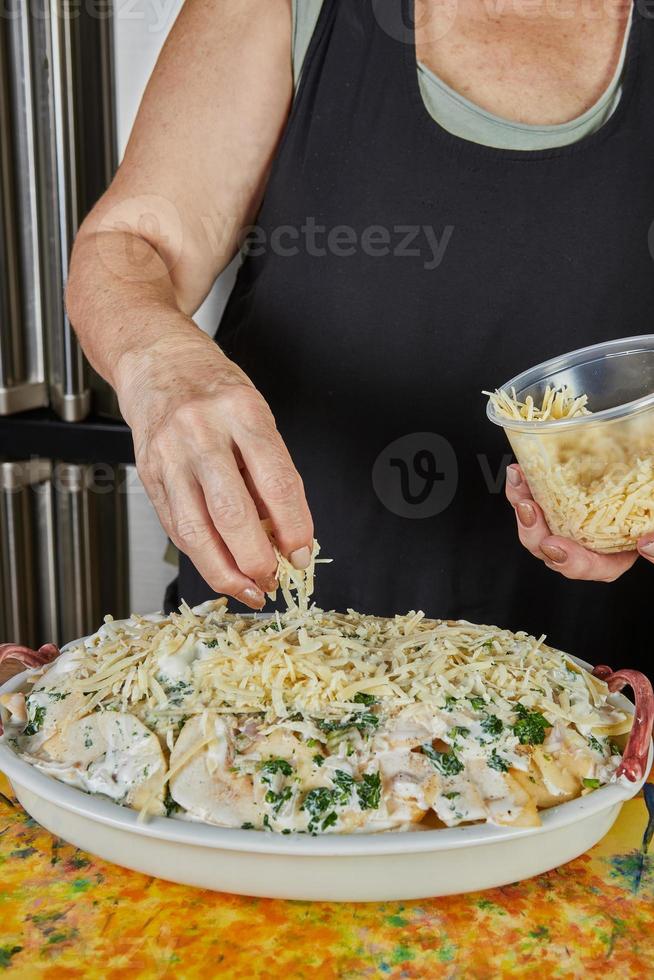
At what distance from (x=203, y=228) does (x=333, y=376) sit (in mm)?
314

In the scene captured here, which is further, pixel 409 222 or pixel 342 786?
pixel 409 222

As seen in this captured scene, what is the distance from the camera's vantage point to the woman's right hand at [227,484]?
0.93m

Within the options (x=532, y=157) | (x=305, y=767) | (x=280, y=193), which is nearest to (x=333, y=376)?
(x=280, y=193)

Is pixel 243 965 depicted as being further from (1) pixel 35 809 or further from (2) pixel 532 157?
(2) pixel 532 157

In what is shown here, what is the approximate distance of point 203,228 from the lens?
1553 millimetres

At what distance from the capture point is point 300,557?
1005 millimetres

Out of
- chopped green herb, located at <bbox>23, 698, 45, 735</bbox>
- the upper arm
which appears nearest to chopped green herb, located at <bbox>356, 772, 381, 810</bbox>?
chopped green herb, located at <bbox>23, 698, 45, 735</bbox>

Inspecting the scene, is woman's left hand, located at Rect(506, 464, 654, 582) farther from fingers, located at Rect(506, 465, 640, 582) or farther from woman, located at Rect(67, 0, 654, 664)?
woman, located at Rect(67, 0, 654, 664)

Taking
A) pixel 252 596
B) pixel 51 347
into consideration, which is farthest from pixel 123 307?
pixel 51 347

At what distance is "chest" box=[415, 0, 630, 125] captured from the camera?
1.48 metres

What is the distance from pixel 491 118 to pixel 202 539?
2.86 ft

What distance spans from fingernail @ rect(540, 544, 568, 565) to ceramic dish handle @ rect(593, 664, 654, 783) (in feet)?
0.49

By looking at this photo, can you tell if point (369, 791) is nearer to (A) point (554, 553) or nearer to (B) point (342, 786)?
(B) point (342, 786)

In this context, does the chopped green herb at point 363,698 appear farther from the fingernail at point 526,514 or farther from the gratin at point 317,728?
the fingernail at point 526,514
